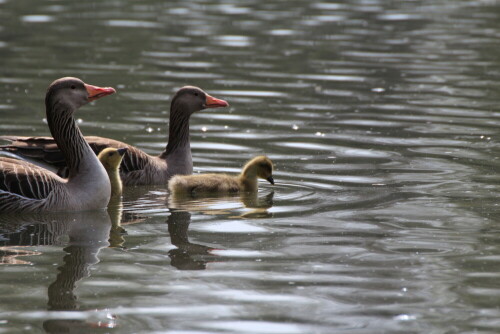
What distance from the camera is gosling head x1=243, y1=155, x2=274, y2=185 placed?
10609 mm

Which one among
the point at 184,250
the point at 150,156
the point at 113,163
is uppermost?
the point at 113,163

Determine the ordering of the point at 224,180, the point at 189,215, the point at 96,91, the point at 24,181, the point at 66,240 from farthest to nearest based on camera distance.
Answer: the point at 224,180
the point at 96,91
the point at 189,215
the point at 24,181
the point at 66,240

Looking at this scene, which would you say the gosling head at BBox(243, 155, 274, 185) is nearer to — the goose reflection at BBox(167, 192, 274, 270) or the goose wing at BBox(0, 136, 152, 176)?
the goose reflection at BBox(167, 192, 274, 270)

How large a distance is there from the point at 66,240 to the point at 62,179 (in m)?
1.53

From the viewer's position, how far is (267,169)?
1066cm

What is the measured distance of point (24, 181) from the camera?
9.44 metres

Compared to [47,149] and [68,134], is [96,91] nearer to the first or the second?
[68,134]

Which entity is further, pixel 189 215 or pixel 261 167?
pixel 261 167

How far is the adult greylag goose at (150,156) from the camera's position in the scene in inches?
426

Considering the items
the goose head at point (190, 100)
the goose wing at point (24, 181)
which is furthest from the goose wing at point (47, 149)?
the goose head at point (190, 100)

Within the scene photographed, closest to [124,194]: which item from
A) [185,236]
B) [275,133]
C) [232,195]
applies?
[232,195]

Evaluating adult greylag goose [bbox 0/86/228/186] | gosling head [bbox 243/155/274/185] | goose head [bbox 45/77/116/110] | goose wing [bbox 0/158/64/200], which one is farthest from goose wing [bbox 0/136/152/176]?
gosling head [bbox 243/155/274/185]

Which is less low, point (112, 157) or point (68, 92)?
point (68, 92)

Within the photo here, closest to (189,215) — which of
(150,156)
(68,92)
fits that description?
(68,92)
